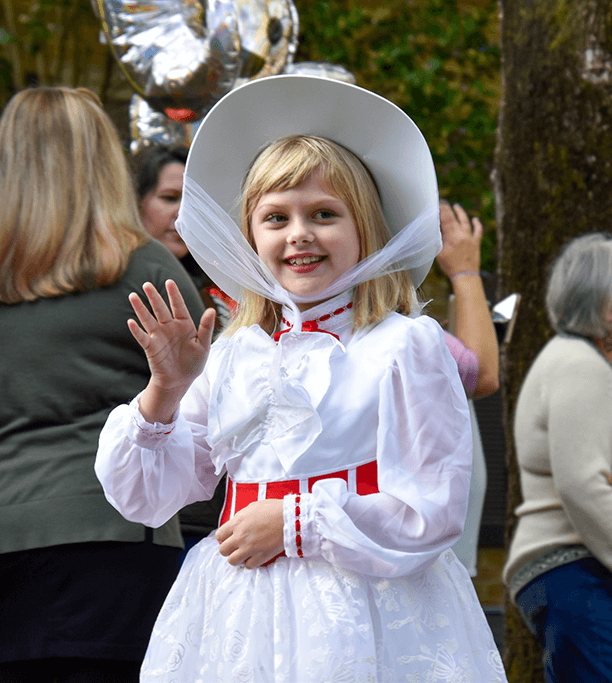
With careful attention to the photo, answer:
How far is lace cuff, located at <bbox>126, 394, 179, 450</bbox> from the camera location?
5.54 ft

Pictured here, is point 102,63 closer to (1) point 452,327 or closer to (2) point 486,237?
(2) point 486,237

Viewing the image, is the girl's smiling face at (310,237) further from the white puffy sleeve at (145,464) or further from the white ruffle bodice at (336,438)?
the white puffy sleeve at (145,464)

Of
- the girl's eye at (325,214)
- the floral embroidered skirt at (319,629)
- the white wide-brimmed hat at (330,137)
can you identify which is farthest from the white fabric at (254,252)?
the floral embroidered skirt at (319,629)

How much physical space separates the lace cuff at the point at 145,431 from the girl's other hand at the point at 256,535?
8.2 inches

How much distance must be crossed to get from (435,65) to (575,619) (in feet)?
Result: 18.7

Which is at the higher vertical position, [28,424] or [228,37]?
[228,37]

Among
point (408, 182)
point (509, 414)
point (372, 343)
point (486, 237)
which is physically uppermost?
point (408, 182)

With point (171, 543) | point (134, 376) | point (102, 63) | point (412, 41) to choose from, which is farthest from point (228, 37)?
point (102, 63)

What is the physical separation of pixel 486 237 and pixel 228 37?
13.4 ft

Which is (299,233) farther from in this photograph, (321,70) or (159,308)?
(321,70)

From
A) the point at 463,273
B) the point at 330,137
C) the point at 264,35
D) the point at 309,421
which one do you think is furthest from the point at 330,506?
the point at 264,35

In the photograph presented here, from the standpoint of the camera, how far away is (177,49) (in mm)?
3592

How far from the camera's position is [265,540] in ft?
5.22

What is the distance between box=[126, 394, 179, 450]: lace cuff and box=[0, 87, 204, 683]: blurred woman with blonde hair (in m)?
0.40
